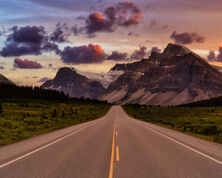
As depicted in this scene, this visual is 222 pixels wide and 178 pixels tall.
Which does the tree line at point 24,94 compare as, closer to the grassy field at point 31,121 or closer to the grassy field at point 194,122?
the grassy field at point 31,121

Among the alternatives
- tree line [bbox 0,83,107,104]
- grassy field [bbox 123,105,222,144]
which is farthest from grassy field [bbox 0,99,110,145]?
tree line [bbox 0,83,107,104]

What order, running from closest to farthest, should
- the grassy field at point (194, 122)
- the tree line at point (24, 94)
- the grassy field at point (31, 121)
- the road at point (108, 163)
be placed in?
the road at point (108, 163)
the grassy field at point (31, 121)
the grassy field at point (194, 122)
the tree line at point (24, 94)

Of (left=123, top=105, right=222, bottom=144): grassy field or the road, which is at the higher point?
the road

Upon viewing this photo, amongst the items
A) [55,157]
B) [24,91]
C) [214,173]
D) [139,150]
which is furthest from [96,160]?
[24,91]

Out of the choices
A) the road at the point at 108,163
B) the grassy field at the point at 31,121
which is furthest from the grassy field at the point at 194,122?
the grassy field at the point at 31,121

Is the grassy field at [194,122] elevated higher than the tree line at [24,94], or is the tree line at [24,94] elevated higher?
the tree line at [24,94]

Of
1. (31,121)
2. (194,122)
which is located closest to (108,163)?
(31,121)

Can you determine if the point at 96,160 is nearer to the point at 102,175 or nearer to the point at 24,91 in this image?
the point at 102,175

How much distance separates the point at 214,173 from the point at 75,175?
518cm

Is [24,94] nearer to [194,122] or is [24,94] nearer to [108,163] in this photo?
[194,122]

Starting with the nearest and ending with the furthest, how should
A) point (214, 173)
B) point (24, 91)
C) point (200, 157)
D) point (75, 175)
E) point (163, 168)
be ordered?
1. point (75, 175)
2. point (214, 173)
3. point (163, 168)
4. point (200, 157)
5. point (24, 91)

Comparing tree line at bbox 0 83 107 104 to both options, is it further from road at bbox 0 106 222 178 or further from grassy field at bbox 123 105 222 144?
road at bbox 0 106 222 178

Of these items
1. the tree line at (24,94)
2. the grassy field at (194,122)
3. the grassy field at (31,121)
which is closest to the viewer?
the grassy field at (31,121)

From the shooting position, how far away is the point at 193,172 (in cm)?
969
